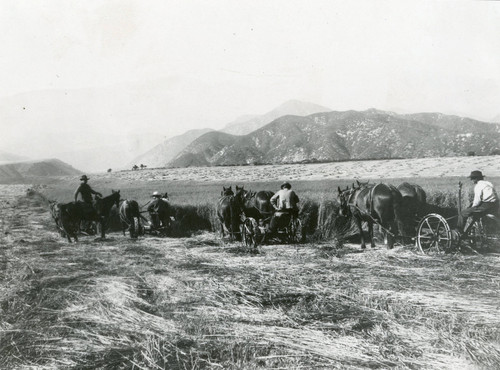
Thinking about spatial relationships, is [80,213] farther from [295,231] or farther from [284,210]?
[295,231]

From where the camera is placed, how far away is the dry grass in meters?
4.96

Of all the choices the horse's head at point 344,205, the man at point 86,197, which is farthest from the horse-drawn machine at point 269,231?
the man at point 86,197

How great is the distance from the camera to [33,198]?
3162 centimetres

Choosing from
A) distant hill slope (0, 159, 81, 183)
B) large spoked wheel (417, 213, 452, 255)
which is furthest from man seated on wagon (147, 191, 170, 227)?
distant hill slope (0, 159, 81, 183)

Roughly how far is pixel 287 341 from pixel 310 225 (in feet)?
30.6

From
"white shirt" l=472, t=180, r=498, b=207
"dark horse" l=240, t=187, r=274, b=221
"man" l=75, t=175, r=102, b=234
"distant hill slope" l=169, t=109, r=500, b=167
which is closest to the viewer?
"white shirt" l=472, t=180, r=498, b=207

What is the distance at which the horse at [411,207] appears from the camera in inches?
450

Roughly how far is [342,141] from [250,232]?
131492mm

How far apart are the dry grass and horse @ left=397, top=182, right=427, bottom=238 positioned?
3.12 ft

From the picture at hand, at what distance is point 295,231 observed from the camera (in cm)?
1290

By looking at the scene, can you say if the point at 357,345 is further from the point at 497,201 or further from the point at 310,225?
the point at 310,225

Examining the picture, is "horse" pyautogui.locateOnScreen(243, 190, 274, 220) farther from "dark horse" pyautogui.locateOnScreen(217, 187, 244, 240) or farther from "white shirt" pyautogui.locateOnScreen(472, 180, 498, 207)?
"white shirt" pyautogui.locateOnScreen(472, 180, 498, 207)

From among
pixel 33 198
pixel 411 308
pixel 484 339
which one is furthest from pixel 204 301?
pixel 33 198

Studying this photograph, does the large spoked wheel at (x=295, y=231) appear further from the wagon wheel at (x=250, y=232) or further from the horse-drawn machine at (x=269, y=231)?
the wagon wheel at (x=250, y=232)
